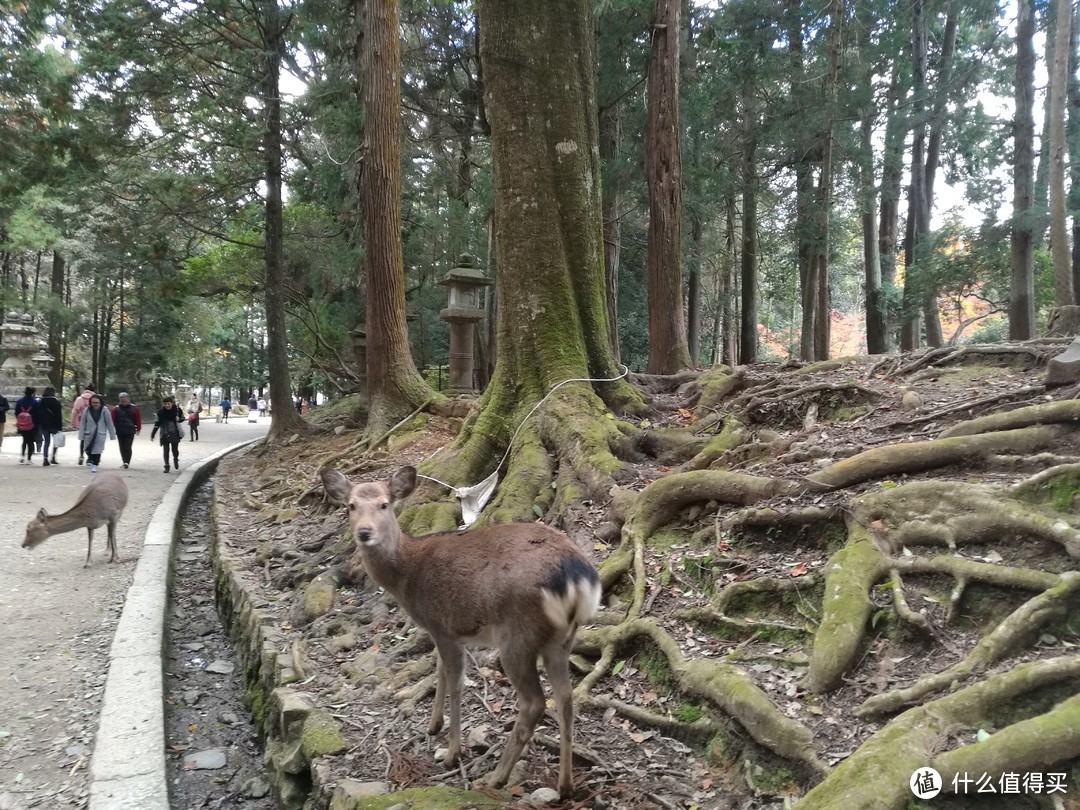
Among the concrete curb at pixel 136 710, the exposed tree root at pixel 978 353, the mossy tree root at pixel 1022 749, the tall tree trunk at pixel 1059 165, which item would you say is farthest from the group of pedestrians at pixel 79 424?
the tall tree trunk at pixel 1059 165

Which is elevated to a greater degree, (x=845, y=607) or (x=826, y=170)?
(x=826, y=170)

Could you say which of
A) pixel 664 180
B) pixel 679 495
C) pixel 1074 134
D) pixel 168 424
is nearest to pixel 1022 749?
pixel 679 495

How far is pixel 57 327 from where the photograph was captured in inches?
→ 1150

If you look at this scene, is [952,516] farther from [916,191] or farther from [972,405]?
[916,191]

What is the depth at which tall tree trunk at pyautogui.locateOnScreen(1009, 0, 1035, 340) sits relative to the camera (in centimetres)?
1402

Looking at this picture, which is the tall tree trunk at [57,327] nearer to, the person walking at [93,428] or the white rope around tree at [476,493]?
the person walking at [93,428]

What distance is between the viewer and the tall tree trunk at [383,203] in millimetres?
11852

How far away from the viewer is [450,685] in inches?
134

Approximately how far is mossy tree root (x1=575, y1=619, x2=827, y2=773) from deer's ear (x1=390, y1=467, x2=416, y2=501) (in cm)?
131

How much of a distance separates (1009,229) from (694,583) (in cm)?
1509

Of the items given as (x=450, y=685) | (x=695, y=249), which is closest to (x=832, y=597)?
(x=450, y=685)

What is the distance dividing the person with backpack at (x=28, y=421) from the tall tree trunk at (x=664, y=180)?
518 inches

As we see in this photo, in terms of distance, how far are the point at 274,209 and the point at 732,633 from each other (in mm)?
15150

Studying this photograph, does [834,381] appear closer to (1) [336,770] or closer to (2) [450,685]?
(2) [450,685]
